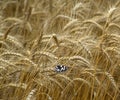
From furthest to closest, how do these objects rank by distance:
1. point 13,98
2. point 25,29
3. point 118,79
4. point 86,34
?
1. point 25,29
2. point 86,34
3. point 118,79
4. point 13,98

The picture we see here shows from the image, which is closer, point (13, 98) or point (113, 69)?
point (13, 98)

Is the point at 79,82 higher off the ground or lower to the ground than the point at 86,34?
lower

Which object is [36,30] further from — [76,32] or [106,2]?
[106,2]

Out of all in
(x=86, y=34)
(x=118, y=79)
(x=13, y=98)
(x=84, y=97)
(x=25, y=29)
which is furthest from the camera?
(x=25, y=29)

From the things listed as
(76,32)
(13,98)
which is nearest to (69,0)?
(76,32)

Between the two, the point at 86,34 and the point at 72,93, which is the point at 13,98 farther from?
the point at 86,34

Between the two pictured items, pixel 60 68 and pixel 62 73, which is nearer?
pixel 60 68

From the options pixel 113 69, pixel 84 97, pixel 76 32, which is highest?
pixel 76 32

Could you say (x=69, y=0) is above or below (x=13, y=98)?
above

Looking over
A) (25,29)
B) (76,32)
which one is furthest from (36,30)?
(76,32)
